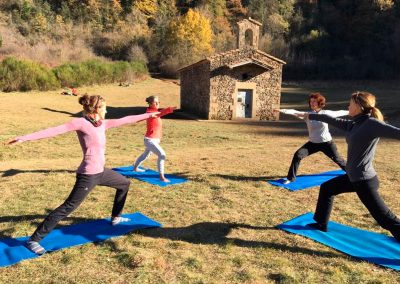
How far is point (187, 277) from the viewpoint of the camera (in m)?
4.31

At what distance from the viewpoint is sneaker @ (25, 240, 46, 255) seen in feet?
15.5

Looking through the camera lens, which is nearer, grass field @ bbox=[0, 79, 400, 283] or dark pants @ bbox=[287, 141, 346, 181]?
grass field @ bbox=[0, 79, 400, 283]

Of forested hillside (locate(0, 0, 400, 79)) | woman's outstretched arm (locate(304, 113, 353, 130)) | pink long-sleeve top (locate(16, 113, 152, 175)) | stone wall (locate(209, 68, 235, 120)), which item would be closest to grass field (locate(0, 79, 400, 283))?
pink long-sleeve top (locate(16, 113, 152, 175))

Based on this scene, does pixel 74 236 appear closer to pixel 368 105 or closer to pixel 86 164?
pixel 86 164

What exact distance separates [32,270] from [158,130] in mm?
4383

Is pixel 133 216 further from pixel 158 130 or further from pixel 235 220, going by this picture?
pixel 158 130

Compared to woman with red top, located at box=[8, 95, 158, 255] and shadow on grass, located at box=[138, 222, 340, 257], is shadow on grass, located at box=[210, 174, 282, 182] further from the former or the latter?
woman with red top, located at box=[8, 95, 158, 255]

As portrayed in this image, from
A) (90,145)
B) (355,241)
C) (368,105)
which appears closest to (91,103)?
Result: (90,145)

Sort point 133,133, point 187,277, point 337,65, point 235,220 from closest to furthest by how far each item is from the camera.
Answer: point 187,277 → point 235,220 → point 133,133 → point 337,65

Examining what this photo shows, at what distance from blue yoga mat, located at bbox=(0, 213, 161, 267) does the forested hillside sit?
4732 cm

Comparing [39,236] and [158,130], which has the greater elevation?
[158,130]

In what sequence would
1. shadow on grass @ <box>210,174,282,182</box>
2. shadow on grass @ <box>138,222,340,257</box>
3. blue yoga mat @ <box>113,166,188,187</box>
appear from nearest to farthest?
shadow on grass @ <box>138,222,340,257</box>
blue yoga mat @ <box>113,166,188,187</box>
shadow on grass @ <box>210,174,282,182</box>

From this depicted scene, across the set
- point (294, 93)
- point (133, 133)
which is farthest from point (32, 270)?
point (294, 93)

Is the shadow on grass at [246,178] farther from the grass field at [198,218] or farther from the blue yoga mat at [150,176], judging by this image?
the blue yoga mat at [150,176]
